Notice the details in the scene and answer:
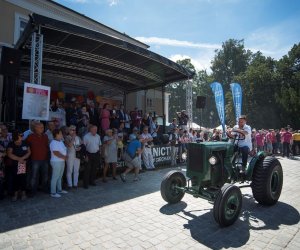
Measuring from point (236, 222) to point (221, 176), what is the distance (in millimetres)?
966

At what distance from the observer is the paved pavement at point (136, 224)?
160 inches

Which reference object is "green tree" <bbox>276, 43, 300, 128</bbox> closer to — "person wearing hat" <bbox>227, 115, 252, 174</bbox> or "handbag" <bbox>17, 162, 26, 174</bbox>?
"person wearing hat" <bbox>227, 115, 252, 174</bbox>

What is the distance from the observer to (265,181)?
5543 mm

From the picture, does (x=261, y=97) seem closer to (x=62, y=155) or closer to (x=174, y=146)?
(x=174, y=146)

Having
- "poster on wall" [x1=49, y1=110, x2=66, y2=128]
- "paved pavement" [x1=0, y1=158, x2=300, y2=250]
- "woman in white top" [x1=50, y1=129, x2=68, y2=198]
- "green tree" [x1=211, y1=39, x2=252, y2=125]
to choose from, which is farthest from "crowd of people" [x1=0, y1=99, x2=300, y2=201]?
"green tree" [x1=211, y1=39, x2=252, y2=125]

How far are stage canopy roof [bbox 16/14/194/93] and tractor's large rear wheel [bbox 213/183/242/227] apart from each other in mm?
6335

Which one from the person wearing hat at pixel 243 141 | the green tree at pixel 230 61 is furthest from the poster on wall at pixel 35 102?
the green tree at pixel 230 61

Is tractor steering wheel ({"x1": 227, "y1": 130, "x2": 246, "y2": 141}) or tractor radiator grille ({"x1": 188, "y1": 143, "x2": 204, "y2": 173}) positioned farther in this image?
tractor steering wheel ({"x1": 227, "y1": 130, "x2": 246, "y2": 141})

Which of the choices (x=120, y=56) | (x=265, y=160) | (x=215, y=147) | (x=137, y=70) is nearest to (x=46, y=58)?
(x=120, y=56)

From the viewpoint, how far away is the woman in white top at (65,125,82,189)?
23.4 feet

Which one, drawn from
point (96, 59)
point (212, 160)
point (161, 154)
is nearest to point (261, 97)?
point (161, 154)

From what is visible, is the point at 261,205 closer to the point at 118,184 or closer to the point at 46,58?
the point at 118,184

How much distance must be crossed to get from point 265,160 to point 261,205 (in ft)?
3.49

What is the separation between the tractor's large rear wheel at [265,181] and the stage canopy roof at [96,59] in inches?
239
